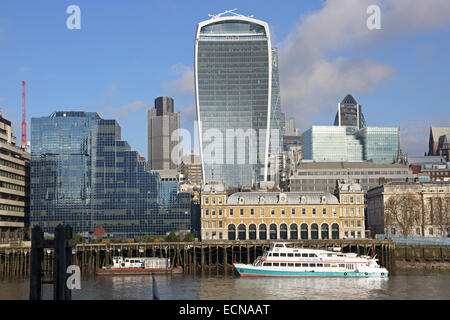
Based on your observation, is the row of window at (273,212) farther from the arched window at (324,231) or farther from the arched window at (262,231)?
the arched window at (324,231)

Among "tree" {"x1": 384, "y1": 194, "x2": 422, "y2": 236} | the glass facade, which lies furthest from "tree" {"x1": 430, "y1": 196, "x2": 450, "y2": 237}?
the glass facade

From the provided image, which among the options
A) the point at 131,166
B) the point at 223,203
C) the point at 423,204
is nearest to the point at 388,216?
the point at 423,204

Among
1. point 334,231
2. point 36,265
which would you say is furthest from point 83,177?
point 36,265

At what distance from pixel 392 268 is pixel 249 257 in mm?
31552

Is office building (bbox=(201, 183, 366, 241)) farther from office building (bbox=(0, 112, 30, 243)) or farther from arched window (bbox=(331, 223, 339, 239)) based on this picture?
office building (bbox=(0, 112, 30, 243))

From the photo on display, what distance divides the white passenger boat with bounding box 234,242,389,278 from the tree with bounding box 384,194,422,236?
180 ft

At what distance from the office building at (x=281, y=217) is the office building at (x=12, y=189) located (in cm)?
5314

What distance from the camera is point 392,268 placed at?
143m

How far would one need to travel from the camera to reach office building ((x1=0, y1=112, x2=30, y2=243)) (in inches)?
6875

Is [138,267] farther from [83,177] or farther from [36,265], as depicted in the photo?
[36,265]

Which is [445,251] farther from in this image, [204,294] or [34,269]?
[34,269]

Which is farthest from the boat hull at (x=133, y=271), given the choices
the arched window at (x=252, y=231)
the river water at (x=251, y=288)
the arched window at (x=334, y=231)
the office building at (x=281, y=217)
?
the arched window at (x=334, y=231)

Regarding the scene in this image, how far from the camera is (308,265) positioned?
12331 cm

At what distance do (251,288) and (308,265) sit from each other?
23.6m
